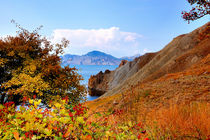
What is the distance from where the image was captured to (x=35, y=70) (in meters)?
12.8

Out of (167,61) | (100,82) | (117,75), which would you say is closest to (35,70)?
(167,61)

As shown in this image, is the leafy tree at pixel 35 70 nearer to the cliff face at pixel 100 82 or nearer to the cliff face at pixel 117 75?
the cliff face at pixel 117 75

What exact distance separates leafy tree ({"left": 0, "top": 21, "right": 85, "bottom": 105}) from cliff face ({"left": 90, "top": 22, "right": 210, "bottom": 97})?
510 cm

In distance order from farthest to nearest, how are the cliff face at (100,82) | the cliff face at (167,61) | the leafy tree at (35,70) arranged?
the cliff face at (100,82) < the cliff face at (167,61) < the leafy tree at (35,70)

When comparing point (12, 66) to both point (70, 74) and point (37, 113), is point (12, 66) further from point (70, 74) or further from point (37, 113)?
point (37, 113)

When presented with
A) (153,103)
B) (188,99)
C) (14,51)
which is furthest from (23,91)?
(188,99)

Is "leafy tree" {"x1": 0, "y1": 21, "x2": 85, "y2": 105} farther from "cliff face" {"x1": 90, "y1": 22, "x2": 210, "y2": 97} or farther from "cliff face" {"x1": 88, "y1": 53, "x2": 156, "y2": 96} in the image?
"cliff face" {"x1": 88, "y1": 53, "x2": 156, "y2": 96}

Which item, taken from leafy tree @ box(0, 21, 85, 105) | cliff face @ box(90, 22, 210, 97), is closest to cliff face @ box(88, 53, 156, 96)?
cliff face @ box(90, 22, 210, 97)

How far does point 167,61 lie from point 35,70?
39880 millimetres

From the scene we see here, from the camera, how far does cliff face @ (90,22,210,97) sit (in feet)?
110

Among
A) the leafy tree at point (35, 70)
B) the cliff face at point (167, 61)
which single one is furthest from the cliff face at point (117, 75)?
the leafy tree at point (35, 70)

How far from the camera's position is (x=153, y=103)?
9.02m

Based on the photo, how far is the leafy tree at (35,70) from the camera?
1212cm

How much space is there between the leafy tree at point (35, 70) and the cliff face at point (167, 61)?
16.7ft
